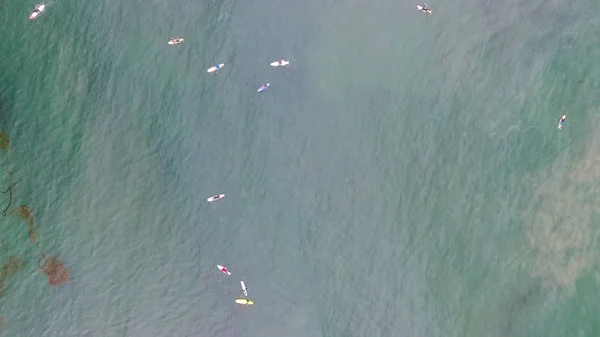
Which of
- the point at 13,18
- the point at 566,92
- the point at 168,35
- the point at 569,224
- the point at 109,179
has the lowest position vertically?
the point at 569,224

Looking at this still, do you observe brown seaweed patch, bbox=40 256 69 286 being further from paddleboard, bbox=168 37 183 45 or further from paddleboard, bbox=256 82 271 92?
paddleboard, bbox=256 82 271 92

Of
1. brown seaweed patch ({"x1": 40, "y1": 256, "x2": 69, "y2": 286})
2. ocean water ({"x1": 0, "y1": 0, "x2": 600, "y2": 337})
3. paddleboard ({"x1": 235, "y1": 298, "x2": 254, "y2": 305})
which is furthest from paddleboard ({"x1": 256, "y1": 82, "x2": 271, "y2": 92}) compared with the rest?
brown seaweed patch ({"x1": 40, "y1": 256, "x2": 69, "y2": 286})

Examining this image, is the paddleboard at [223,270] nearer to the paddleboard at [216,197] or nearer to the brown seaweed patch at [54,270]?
the paddleboard at [216,197]

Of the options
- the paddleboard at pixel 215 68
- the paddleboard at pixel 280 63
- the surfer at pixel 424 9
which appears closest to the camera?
the surfer at pixel 424 9

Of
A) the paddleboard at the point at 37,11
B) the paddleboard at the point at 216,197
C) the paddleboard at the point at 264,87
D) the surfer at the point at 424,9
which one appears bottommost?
the paddleboard at the point at 216,197

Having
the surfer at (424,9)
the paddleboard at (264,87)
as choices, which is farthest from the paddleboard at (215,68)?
the surfer at (424,9)

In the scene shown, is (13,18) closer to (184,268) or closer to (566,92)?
(184,268)

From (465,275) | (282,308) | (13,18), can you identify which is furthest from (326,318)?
(13,18)
